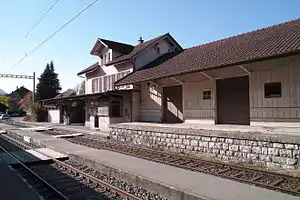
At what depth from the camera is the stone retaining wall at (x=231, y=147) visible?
8.80m

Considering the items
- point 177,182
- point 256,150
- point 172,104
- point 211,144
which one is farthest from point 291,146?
point 172,104

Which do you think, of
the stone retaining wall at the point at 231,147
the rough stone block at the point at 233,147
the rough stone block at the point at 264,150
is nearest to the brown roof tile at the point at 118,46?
the stone retaining wall at the point at 231,147

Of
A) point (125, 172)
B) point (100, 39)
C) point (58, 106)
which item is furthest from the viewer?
point (58, 106)

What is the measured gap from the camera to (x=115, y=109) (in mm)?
21781

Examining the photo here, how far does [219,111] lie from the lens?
15500 mm

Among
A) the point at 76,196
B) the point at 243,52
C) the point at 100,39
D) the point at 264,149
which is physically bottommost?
the point at 76,196

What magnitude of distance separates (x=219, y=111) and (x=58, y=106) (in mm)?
24924

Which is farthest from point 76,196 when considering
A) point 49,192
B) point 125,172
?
point 125,172

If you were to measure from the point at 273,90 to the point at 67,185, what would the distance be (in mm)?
9660

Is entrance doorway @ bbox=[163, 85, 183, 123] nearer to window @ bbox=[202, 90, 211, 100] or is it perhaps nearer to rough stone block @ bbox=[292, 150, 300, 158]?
window @ bbox=[202, 90, 211, 100]

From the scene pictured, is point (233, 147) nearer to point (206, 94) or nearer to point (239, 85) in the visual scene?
point (239, 85)

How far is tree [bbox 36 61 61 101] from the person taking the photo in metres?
59.9

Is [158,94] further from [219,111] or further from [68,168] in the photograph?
[68,168]

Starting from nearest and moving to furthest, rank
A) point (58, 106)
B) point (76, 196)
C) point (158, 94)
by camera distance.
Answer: point (76, 196), point (158, 94), point (58, 106)
